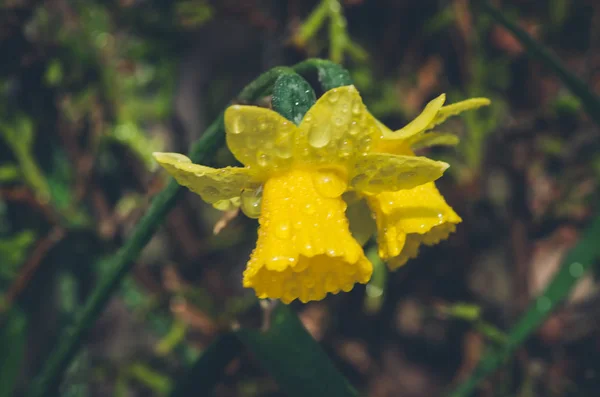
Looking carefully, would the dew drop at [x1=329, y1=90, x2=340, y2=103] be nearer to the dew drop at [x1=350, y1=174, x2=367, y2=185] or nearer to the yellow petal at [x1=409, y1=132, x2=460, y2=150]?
the dew drop at [x1=350, y1=174, x2=367, y2=185]

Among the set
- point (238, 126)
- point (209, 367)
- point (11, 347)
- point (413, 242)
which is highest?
point (238, 126)

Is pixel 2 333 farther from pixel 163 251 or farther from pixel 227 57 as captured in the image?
pixel 227 57

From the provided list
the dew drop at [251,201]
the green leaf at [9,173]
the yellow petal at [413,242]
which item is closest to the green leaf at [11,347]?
the green leaf at [9,173]

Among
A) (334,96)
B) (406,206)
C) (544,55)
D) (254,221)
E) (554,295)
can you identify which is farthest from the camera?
(254,221)

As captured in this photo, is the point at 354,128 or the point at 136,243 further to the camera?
the point at 136,243

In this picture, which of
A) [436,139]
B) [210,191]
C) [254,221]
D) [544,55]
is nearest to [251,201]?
[210,191]

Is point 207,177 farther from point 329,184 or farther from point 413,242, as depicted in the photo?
point 413,242
